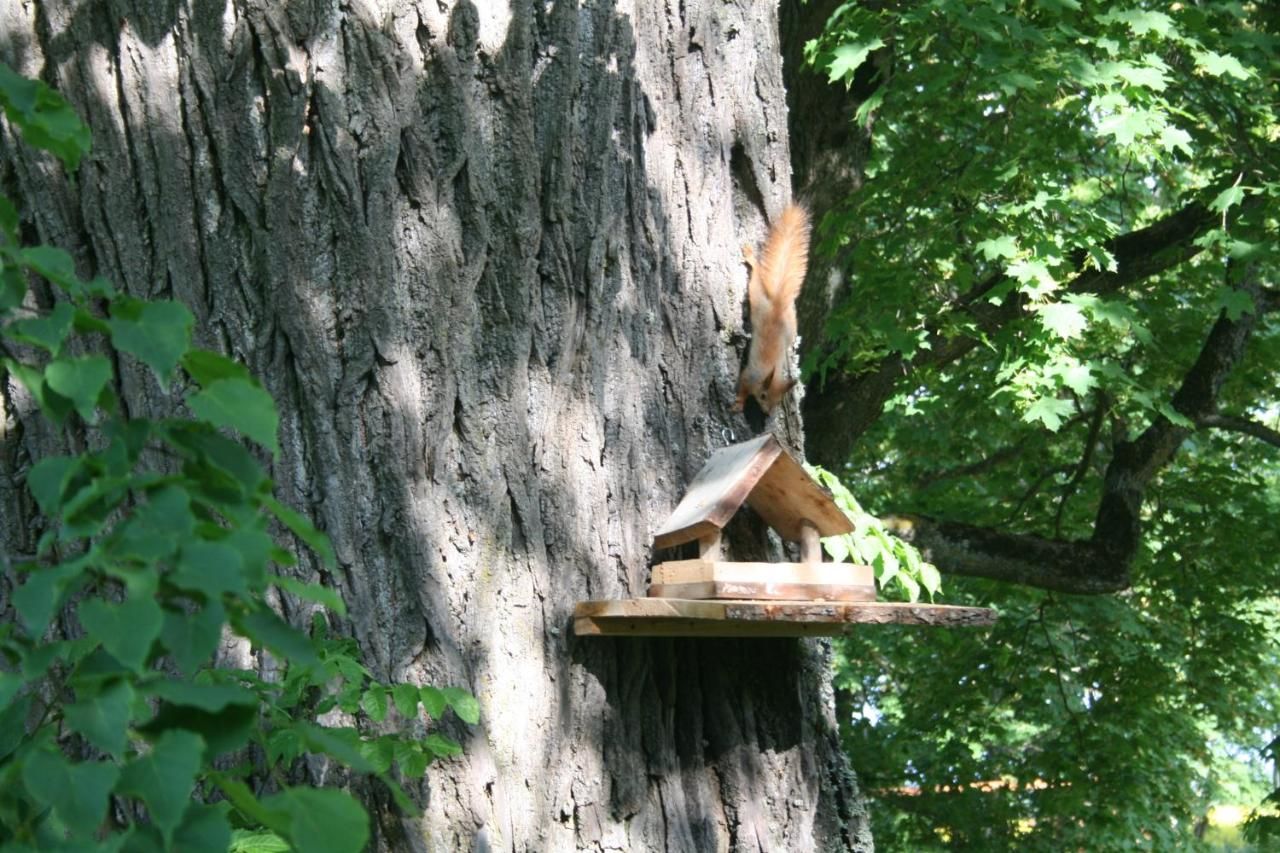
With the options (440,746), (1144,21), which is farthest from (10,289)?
(1144,21)

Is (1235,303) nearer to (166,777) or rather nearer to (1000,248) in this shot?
(1000,248)

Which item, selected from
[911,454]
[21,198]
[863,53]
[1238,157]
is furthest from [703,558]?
[911,454]

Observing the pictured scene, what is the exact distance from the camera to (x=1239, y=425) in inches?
319

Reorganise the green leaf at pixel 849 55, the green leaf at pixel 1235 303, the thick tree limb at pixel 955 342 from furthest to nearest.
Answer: the thick tree limb at pixel 955 342 < the green leaf at pixel 1235 303 < the green leaf at pixel 849 55

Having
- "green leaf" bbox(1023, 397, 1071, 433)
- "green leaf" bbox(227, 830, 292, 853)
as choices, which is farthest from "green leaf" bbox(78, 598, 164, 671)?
"green leaf" bbox(1023, 397, 1071, 433)

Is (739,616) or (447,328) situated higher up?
(447,328)

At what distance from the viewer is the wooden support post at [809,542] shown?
2.69 meters

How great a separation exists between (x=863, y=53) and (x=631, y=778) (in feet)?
13.4

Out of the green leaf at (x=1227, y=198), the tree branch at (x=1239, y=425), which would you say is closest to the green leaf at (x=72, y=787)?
the green leaf at (x=1227, y=198)

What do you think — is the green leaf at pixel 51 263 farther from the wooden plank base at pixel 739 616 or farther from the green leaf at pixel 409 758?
the wooden plank base at pixel 739 616

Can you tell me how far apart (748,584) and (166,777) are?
1.49 meters

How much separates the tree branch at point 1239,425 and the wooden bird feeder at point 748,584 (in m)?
6.02

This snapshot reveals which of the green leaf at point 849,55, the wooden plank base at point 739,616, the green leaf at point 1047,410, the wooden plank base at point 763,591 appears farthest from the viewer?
the green leaf at point 1047,410

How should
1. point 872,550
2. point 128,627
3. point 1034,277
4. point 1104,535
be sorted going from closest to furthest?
point 128,627, point 872,550, point 1034,277, point 1104,535
